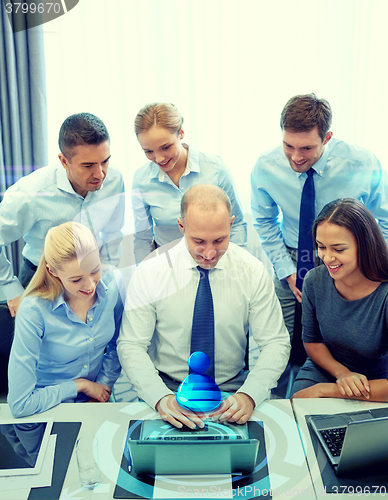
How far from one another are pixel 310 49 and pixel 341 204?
1.50m

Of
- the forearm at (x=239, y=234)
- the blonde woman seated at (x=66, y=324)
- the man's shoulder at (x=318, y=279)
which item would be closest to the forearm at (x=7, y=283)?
the blonde woman seated at (x=66, y=324)

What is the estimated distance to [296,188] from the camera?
6.08ft

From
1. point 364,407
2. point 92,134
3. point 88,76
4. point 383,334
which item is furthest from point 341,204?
point 88,76

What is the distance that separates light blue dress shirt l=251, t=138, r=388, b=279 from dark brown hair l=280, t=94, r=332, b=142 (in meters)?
0.19

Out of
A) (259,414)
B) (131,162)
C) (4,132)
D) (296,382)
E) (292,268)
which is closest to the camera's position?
(259,414)

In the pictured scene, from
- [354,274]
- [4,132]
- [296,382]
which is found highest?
[4,132]

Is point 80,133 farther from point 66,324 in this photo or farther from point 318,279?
point 318,279

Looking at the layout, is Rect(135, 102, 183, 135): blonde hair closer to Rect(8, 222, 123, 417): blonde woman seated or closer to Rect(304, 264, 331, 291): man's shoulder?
Rect(8, 222, 123, 417): blonde woman seated

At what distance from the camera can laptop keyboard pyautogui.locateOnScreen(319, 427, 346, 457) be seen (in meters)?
0.99

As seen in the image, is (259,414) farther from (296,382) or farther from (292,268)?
(292,268)

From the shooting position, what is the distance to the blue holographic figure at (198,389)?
1.17m

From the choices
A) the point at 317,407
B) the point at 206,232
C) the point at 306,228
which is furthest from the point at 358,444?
the point at 306,228

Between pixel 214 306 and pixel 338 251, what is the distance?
16.5 inches

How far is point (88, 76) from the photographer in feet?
8.36
